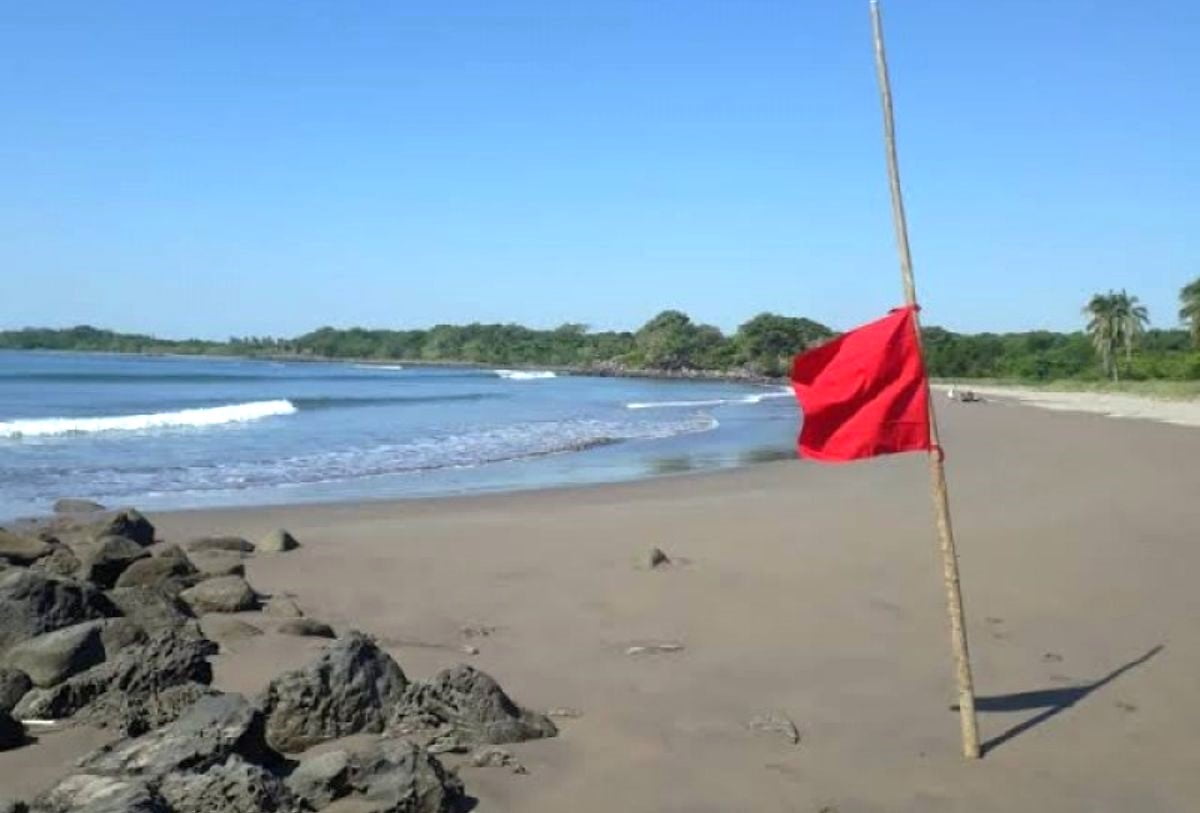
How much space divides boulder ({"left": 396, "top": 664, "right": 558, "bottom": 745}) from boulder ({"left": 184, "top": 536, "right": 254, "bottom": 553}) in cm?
594

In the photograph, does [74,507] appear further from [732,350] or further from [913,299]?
[732,350]

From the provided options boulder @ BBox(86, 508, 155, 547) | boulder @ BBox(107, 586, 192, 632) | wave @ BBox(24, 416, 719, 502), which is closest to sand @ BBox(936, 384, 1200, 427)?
wave @ BBox(24, 416, 719, 502)

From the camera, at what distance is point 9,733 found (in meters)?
5.59

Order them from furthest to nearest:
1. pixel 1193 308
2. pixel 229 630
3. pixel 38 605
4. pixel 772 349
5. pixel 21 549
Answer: pixel 772 349 < pixel 1193 308 < pixel 21 549 < pixel 229 630 < pixel 38 605

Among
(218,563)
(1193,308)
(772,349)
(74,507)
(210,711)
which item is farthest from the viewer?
(772,349)

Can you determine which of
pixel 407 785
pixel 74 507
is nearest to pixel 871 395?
pixel 407 785

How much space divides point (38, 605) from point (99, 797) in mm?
3197

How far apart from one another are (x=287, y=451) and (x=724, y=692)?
808 inches

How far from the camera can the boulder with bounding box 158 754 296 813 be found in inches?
175

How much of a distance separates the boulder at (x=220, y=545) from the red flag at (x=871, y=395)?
730 centimetres

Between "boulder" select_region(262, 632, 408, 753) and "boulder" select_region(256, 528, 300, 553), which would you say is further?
"boulder" select_region(256, 528, 300, 553)

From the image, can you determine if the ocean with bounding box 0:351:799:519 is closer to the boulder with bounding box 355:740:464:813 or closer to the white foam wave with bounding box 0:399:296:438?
the white foam wave with bounding box 0:399:296:438

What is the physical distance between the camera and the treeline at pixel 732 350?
94.6 meters

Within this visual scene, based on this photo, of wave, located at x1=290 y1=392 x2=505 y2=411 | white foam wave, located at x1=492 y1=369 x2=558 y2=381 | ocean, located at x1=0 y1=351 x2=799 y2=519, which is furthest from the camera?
white foam wave, located at x1=492 y1=369 x2=558 y2=381
